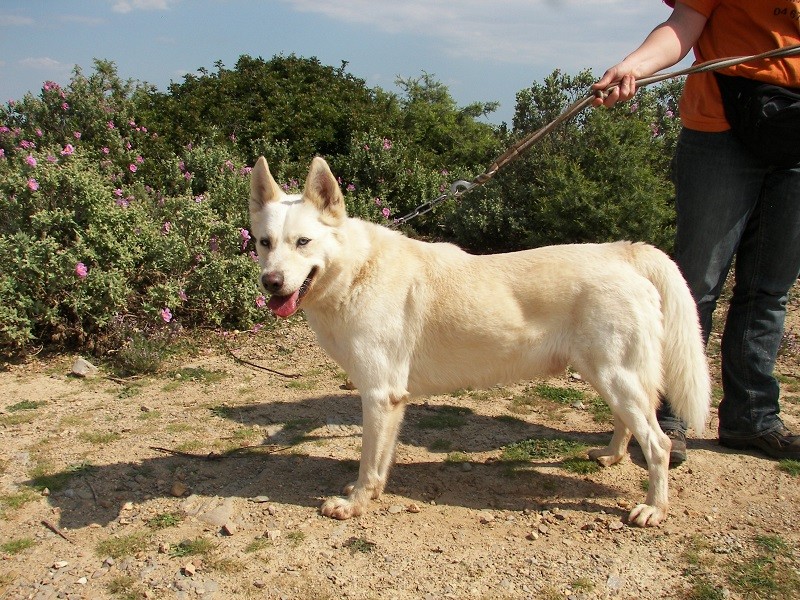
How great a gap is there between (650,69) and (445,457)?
2502 mm

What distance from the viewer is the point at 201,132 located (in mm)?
9000

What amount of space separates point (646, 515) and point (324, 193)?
2.29m

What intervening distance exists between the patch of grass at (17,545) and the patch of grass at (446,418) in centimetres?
237

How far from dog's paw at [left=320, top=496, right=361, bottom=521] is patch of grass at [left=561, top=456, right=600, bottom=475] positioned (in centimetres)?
131

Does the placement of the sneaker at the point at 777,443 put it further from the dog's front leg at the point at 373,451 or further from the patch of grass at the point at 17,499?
the patch of grass at the point at 17,499

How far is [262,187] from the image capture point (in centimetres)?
357

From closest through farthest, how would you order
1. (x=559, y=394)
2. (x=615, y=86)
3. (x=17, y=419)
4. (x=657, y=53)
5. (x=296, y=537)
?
(x=296, y=537)
(x=615, y=86)
(x=657, y=53)
(x=17, y=419)
(x=559, y=394)

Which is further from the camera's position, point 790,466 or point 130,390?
point 130,390

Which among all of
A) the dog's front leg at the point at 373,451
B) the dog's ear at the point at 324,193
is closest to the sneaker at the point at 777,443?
the dog's front leg at the point at 373,451

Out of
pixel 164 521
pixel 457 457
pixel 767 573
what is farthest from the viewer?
pixel 457 457

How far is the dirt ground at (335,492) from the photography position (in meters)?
2.96

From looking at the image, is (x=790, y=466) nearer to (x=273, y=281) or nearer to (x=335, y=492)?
(x=335, y=492)

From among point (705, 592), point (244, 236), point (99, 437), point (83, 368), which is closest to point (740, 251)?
point (705, 592)

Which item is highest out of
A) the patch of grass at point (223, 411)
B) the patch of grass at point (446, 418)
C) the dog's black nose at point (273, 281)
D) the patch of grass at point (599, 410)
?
the dog's black nose at point (273, 281)
